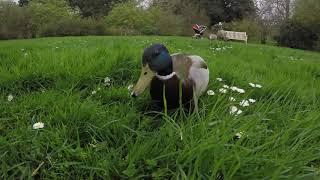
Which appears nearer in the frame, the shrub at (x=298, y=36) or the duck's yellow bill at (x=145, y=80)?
the duck's yellow bill at (x=145, y=80)

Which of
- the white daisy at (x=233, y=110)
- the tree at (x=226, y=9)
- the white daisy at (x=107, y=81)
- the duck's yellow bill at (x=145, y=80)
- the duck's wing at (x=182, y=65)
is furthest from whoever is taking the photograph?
the tree at (x=226, y=9)

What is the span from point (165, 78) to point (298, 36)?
26962 mm

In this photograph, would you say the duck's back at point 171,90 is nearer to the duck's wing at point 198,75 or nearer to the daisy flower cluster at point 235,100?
the duck's wing at point 198,75

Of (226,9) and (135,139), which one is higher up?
(135,139)

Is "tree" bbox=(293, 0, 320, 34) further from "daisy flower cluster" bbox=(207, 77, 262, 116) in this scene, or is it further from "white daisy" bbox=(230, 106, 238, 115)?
"white daisy" bbox=(230, 106, 238, 115)

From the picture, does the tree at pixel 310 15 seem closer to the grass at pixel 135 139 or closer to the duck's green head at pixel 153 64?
the grass at pixel 135 139

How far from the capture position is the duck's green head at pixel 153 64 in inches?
105

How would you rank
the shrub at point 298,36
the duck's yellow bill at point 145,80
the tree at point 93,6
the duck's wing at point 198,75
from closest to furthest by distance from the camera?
the duck's yellow bill at point 145,80 → the duck's wing at point 198,75 → the shrub at point 298,36 → the tree at point 93,6

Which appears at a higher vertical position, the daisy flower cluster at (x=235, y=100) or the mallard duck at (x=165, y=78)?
the mallard duck at (x=165, y=78)

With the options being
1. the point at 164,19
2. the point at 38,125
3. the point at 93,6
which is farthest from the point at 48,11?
the point at 38,125

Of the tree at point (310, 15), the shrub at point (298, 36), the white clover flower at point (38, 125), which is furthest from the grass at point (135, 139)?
the tree at point (310, 15)

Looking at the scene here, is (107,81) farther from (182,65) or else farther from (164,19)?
(164,19)

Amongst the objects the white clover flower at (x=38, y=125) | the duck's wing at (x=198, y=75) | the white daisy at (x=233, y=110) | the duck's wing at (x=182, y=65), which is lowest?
the white daisy at (x=233, y=110)

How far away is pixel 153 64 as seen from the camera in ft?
8.77
